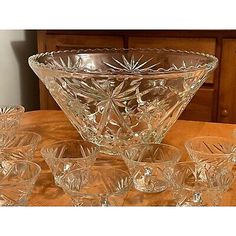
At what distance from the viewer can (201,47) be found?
1.75 metres

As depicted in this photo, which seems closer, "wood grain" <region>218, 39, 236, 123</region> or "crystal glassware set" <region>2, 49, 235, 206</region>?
"crystal glassware set" <region>2, 49, 235, 206</region>

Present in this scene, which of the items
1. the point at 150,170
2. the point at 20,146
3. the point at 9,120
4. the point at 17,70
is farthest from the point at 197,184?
the point at 17,70

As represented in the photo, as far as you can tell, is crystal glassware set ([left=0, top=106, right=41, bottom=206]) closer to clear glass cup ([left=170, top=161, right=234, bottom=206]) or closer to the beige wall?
clear glass cup ([left=170, top=161, right=234, bottom=206])

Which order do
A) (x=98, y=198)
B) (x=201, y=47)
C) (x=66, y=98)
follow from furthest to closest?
1. (x=201, y=47)
2. (x=66, y=98)
3. (x=98, y=198)

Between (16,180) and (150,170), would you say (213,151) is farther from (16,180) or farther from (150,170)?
(16,180)

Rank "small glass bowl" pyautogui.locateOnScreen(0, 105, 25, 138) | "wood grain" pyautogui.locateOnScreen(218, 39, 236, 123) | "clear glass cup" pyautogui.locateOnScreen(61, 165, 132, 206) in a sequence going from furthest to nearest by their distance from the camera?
"wood grain" pyautogui.locateOnScreen(218, 39, 236, 123) → "small glass bowl" pyautogui.locateOnScreen(0, 105, 25, 138) → "clear glass cup" pyautogui.locateOnScreen(61, 165, 132, 206)

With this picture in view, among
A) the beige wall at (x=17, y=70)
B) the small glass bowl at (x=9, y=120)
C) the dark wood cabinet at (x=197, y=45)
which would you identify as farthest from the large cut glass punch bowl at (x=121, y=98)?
the beige wall at (x=17, y=70)

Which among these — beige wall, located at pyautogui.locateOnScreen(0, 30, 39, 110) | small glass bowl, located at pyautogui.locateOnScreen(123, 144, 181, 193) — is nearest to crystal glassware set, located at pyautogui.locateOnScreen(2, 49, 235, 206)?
small glass bowl, located at pyautogui.locateOnScreen(123, 144, 181, 193)

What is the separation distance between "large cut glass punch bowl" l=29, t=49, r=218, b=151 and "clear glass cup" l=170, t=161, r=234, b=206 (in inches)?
5.6

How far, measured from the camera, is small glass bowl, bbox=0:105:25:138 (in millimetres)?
827
